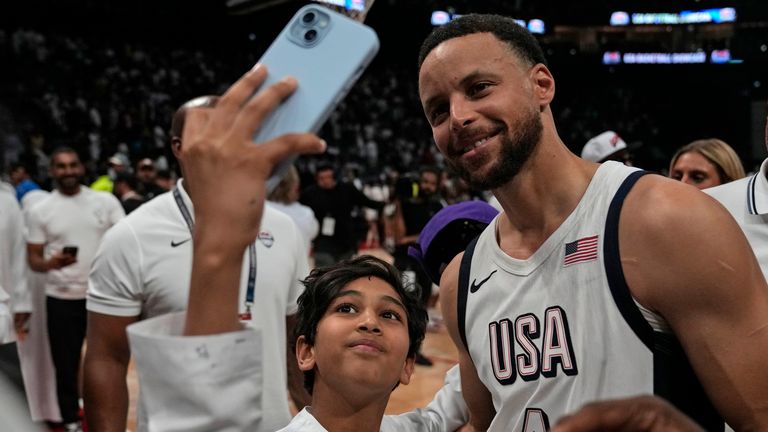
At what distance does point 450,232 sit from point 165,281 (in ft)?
2.93

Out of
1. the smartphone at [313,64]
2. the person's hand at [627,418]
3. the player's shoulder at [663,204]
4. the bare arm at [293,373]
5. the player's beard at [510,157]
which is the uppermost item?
the smartphone at [313,64]

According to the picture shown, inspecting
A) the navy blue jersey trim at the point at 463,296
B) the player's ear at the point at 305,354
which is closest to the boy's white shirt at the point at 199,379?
the navy blue jersey trim at the point at 463,296

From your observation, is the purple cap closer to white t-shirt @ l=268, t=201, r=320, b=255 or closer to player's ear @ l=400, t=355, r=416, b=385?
player's ear @ l=400, t=355, r=416, b=385

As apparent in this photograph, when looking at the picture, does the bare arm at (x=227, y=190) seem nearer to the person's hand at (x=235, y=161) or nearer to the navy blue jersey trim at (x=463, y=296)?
the person's hand at (x=235, y=161)

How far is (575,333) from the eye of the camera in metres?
1.54

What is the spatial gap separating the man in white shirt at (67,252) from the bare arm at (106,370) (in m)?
2.57

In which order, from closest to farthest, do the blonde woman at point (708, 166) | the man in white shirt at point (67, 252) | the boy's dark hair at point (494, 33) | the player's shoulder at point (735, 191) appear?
the boy's dark hair at point (494, 33)
the player's shoulder at point (735, 191)
the blonde woman at point (708, 166)
the man in white shirt at point (67, 252)

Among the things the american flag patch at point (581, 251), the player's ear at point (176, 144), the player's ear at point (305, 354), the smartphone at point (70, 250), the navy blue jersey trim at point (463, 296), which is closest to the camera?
the american flag patch at point (581, 251)

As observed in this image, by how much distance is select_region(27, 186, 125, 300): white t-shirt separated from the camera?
5.08 m

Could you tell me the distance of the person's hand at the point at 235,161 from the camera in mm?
795

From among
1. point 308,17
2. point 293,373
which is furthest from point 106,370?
point 308,17

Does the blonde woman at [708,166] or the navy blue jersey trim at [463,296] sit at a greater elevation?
the blonde woman at [708,166]

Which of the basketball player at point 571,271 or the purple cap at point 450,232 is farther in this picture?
the purple cap at point 450,232

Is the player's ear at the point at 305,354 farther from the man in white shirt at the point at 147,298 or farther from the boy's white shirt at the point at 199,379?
the boy's white shirt at the point at 199,379
